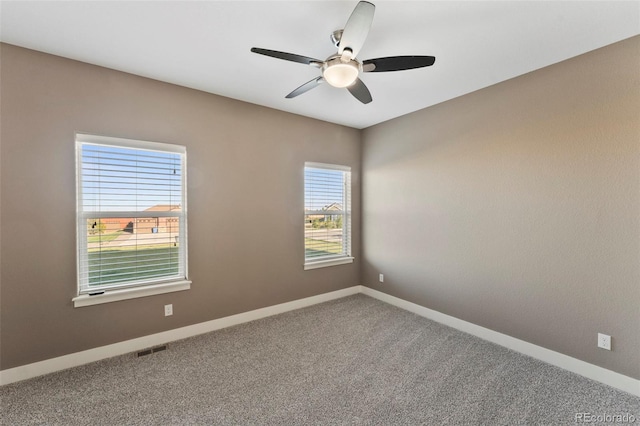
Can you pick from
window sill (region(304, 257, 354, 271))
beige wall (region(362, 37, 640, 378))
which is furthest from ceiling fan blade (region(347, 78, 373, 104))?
window sill (region(304, 257, 354, 271))

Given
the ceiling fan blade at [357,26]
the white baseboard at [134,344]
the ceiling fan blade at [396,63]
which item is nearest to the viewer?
the ceiling fan blade at [357,26]

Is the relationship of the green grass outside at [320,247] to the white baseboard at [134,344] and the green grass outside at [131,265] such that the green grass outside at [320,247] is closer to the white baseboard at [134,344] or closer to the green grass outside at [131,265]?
the white baseboard at [134,344]

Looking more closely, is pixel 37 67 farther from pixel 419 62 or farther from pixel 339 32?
pixel 419 62

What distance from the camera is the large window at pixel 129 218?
2.45m

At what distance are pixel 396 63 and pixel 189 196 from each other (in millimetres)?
2294

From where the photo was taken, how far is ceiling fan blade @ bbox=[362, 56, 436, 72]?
1.75m

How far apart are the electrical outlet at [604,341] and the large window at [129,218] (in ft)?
11.9

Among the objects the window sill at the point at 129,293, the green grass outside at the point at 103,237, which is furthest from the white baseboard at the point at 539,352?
the green grass outside at the point at 103,237

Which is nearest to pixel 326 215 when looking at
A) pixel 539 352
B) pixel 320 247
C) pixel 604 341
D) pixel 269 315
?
pixel 320 247

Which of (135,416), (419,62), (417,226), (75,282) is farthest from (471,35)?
(75,282)

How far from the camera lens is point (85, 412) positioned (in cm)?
185

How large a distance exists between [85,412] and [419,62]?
3.17 metres

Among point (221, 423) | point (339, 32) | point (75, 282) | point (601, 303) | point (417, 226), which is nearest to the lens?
point (221, 423)

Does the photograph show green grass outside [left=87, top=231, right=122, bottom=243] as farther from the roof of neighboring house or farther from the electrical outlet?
the electrical outlet
